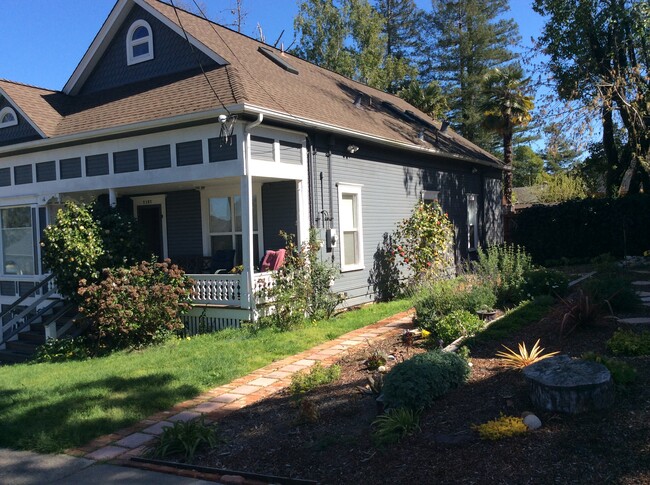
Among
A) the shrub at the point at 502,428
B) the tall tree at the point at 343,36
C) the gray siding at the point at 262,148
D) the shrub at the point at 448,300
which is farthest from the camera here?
the tall tree at the point at 343,36

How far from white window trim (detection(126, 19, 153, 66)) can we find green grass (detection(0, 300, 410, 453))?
286 inches

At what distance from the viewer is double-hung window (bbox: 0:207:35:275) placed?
47.2 feet

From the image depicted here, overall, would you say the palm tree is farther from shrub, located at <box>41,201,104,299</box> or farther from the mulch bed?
the mulch bed

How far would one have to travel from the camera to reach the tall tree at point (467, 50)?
37.4 metres

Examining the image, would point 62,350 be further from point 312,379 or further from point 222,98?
point 312,379

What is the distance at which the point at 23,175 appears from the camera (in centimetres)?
1395

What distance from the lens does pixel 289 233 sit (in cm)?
1202

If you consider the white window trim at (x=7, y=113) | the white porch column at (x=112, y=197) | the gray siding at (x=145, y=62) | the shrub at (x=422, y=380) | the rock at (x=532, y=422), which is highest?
the gray siding at (x=145, y=62)

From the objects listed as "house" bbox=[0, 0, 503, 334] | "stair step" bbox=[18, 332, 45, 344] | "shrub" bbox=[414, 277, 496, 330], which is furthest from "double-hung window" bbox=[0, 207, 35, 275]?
"shrub" bbox=[414, 277, 496, 330]

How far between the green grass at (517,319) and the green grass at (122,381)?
2.89 meters

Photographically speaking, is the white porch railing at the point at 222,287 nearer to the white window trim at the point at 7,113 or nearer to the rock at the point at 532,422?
the rock at the point at 532,422

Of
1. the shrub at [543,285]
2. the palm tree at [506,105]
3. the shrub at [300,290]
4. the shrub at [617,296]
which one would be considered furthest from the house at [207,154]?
the palm tree at [506,105]

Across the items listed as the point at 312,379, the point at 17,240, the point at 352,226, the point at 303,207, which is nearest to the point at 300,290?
the point at 303,207

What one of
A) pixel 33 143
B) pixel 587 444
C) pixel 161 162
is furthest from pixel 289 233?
pixel 587 444
